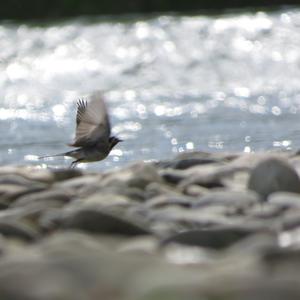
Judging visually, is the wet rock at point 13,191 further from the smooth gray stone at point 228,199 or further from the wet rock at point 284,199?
the wet rock at point 284,199

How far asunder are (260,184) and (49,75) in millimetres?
9585

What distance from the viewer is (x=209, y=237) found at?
4.22 meters

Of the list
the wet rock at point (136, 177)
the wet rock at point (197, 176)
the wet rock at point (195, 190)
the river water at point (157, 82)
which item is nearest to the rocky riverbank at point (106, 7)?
the river water at point (157, 82)

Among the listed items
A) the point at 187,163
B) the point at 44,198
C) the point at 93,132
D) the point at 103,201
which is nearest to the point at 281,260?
the point at 103,201

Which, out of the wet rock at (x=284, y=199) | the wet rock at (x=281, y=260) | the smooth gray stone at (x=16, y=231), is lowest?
the wet rock at (x=284, y=199)

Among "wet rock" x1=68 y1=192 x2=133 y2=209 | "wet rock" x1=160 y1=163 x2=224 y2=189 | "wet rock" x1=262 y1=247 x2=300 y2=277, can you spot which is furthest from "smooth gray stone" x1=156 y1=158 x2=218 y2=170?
"wet rock" x1=262 y1=247 x2=300 y2=277

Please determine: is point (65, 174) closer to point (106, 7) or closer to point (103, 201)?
point (103, 201)

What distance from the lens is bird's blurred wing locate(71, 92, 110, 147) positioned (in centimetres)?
690

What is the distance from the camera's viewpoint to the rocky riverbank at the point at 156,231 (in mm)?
2979

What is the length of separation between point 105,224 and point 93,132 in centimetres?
244

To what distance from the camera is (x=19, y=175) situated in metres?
6.38

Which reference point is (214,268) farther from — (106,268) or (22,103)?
(22,103)

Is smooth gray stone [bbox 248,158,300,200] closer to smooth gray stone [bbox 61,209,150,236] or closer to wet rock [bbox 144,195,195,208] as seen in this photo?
wet rock [bbox 144,195,195,208]

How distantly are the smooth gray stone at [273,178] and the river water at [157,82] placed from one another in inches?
118
